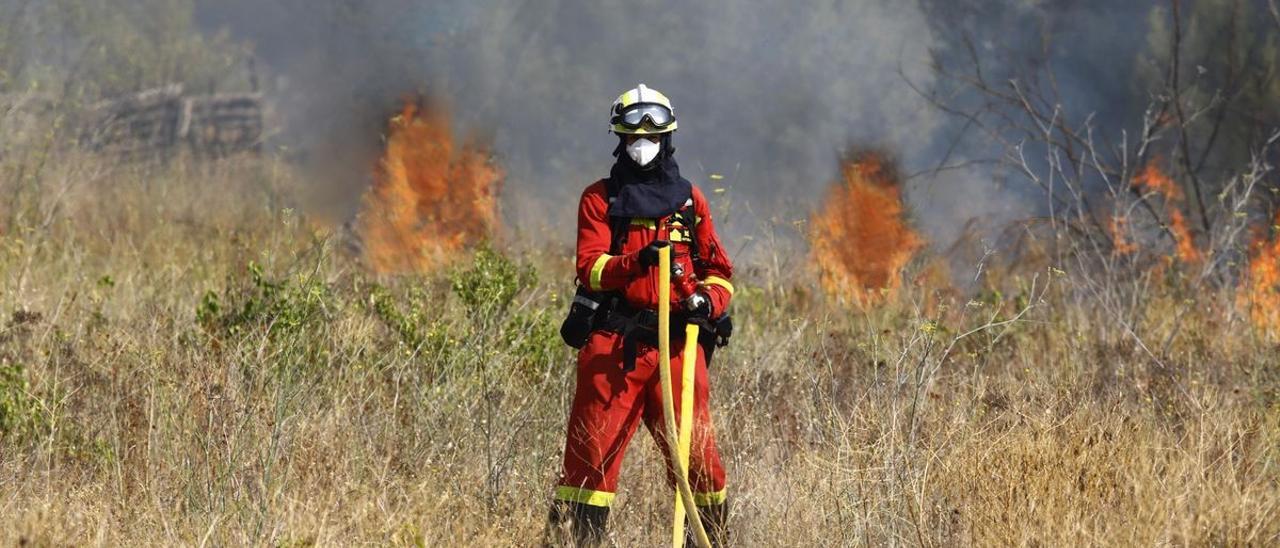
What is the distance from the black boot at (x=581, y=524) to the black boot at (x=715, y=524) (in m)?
0.34

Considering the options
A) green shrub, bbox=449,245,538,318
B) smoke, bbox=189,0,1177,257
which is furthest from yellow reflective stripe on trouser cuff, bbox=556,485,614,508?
smoke, bbox=189,0,1177,257

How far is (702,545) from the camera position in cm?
472

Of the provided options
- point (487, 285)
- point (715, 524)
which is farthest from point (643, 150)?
point (715, 524)

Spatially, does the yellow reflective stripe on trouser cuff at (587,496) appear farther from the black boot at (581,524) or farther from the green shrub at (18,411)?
the green shrub at (18,411)

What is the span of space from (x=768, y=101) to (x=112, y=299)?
6015 mm

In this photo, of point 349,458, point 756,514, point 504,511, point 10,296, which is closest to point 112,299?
point 10,296

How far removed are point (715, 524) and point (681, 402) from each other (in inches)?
18.9

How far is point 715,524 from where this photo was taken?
492cm

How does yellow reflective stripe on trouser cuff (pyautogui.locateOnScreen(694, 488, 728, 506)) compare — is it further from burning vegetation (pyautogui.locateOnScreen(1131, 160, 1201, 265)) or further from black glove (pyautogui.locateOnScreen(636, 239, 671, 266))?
burning vegetation (pyautogui.locateOnScreen(1131, 160, 1201, 265))

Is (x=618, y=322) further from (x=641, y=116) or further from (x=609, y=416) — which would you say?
(x=641, y=116)

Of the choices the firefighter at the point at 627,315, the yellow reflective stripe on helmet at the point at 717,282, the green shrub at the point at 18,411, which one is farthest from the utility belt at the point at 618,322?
the green shrub at the point at 18,411

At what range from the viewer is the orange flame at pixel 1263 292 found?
7.56 meters

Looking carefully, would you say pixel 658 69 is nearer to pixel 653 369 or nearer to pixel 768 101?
pixel 768 101

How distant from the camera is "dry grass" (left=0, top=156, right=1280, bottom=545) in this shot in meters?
4.72
